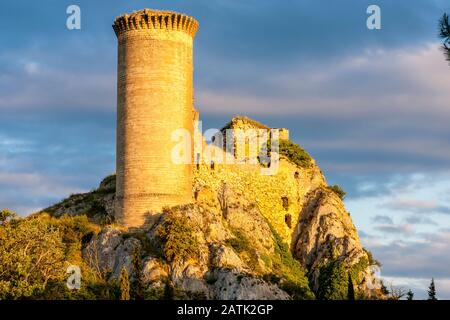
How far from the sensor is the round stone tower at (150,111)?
5569 centimetres

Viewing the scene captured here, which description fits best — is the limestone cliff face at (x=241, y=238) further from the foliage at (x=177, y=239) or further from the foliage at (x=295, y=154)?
the foliage at (x=295, y=154)

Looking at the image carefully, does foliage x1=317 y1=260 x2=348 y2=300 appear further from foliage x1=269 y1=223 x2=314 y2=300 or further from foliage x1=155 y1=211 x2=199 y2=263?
foliage x1=155 y1=211 x2=199 y2=263

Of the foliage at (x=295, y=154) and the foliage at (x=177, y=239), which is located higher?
the foliage at (x=295, y=154)

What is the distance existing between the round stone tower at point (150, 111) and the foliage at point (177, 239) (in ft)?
6.32

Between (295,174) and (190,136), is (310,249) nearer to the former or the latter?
(295,174)

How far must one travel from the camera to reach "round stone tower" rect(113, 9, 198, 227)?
183 ft


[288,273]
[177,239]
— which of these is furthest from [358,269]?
[177,239]

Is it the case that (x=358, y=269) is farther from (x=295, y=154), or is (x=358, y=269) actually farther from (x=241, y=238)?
(x=295, y=154)

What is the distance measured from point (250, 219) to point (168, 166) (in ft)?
28.3

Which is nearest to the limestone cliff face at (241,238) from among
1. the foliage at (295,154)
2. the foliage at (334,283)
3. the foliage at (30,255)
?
the foliage at (295,154)

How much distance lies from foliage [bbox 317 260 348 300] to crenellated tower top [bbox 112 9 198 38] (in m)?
17.4

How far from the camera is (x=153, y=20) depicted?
56.2 meters

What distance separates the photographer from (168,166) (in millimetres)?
55906
